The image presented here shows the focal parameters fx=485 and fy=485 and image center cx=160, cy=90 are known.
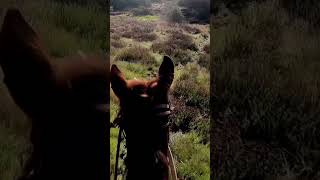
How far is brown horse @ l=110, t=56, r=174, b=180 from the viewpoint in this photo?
2.21 metres

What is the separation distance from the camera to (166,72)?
223 centimetres

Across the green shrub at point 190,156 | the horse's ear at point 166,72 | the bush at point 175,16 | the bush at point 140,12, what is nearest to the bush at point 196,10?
the bush at point 175,16

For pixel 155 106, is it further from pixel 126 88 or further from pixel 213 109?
pixel 213 109

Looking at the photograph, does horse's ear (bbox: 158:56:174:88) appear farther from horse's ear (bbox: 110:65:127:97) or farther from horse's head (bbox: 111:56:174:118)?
horse's ear (bbox: 110:65:127:97)

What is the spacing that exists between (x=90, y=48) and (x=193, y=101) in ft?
1.80

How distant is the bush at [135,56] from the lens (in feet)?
7.53

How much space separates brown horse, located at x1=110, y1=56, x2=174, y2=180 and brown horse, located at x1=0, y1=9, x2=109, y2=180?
0.09m

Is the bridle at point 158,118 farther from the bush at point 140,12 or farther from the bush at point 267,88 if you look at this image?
the bush at point 140,12

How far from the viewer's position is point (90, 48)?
7.45 ft

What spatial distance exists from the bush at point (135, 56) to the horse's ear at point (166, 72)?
84 millimetres

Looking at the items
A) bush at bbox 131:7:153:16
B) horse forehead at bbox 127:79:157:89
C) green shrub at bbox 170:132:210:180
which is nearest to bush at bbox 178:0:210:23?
bush at bbox 131:7:153:16

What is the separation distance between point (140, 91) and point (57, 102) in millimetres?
376

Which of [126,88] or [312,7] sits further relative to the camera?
[312,7]

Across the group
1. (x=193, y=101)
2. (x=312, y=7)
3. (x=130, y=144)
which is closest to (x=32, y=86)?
(x=130, y=144)
